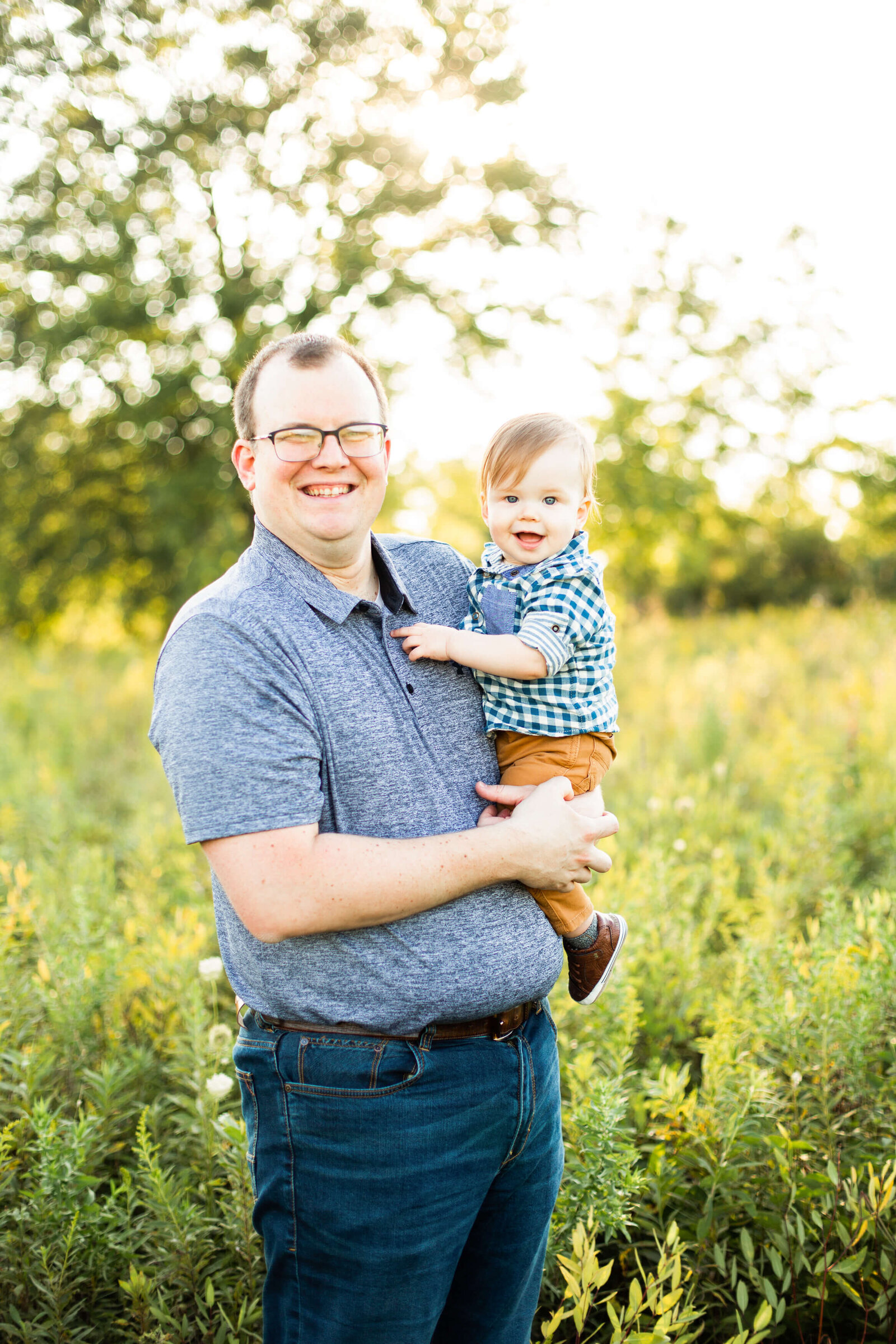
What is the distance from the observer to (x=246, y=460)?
2.12 m

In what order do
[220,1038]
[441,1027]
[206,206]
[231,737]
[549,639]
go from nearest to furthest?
[231,737]
[441,1027]
[549,639]
[220,1038]
[206,206]

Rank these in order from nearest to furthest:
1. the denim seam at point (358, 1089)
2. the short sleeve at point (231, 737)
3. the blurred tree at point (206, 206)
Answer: the short sleeve at point (231, 737), the denim seam at point (358, 1089), the blurred tree at point (206, 206)

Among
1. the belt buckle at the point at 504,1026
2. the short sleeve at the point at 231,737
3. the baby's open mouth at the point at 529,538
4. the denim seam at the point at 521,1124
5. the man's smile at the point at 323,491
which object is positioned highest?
the man's smile at the point at 323,491

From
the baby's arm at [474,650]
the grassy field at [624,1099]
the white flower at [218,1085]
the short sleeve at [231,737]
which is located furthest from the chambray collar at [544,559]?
the white flower at [218,1085]

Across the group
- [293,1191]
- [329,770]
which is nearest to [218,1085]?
[293,1191]

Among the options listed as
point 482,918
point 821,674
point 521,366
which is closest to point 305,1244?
point 482,918

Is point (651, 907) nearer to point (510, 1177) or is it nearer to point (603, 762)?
point (603, 762)

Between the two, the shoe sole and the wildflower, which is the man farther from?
the wildflower

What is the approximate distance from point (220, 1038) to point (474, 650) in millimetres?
1701

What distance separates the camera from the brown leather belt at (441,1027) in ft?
5.93

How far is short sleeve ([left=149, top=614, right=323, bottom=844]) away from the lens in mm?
1672

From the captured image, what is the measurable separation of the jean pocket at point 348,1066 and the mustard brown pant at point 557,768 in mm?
494

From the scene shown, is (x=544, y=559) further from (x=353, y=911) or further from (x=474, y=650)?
(x=353, y=911)

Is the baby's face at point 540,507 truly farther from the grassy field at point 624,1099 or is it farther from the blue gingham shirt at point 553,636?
the grassy field at point 624,1099
